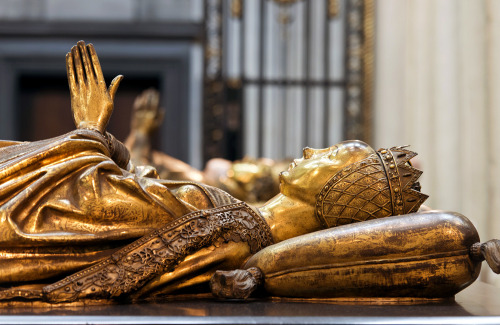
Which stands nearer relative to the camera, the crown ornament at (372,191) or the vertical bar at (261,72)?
the crown ornament at (372,191)

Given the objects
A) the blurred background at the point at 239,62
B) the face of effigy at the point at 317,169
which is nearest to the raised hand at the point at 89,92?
the face of effigy at the point at 317,169

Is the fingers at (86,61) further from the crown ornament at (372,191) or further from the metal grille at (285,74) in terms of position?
the metal grille at (285,74)

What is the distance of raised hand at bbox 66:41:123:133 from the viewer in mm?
2395

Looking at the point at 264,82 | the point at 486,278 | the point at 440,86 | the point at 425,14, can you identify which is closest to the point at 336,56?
the point at 264,82

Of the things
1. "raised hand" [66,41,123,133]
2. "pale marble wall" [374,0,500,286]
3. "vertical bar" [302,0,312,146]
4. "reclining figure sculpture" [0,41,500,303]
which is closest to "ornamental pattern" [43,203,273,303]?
"reclining figure sculpture" [0,41,500,303]

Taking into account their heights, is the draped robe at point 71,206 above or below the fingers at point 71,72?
below

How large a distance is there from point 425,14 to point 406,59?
64cm

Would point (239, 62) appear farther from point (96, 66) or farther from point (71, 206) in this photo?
point (71, 206)

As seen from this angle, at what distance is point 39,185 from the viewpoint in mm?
2141

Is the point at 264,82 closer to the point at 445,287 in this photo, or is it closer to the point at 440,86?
the point at 440,86

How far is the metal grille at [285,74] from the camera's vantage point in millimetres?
7434

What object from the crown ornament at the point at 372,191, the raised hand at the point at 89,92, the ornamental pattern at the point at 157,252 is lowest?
the ornamental pattern at the point at 157,252

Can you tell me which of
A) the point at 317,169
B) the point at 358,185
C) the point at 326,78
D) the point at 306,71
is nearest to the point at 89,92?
the point at 317,169

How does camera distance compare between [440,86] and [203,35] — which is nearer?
[440,86]
